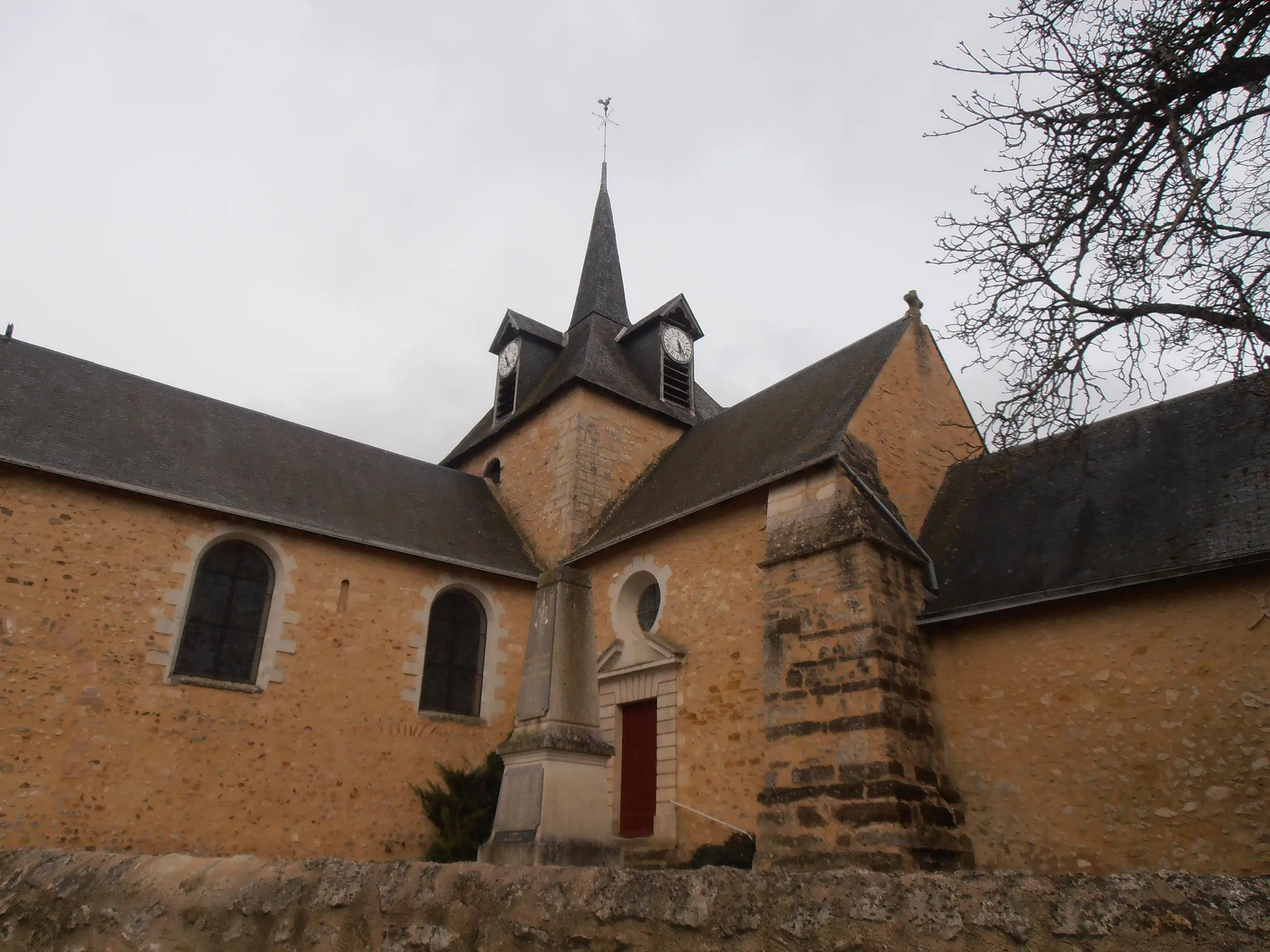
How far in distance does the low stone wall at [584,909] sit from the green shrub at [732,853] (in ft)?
17.5

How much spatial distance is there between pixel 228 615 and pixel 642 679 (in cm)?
509

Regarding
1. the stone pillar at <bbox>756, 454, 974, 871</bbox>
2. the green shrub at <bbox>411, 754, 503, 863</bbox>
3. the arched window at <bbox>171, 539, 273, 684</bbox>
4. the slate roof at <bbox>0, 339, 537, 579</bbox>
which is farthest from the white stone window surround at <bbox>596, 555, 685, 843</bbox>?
the arched window at <bbox>171, 539, 273, 684</bbox>

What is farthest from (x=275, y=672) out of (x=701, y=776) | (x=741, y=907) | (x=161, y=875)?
(x=741, y=907)

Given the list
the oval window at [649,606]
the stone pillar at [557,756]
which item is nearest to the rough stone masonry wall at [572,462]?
the oval window at [649,606]

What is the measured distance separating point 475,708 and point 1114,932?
1072 centimetres

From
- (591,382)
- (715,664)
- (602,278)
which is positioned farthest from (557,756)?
(602,278)

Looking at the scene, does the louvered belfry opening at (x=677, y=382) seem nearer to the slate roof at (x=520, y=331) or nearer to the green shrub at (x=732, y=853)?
the slate roof at (x=520, y=331)

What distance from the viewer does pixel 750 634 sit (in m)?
9.44

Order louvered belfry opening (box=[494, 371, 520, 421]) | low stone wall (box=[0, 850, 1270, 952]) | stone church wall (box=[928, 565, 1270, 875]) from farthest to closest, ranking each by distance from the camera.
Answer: louvered belfry opening (box=[494, 371, 520, 421]) → stone church wall (box=[928, 565, 1270, 875]) → low stone wall (box=[0, 850, 1270, 952])

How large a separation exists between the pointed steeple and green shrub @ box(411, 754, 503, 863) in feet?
32.9

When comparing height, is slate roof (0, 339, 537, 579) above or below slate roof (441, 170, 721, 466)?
below

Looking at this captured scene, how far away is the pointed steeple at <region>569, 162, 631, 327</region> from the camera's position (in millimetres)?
18359

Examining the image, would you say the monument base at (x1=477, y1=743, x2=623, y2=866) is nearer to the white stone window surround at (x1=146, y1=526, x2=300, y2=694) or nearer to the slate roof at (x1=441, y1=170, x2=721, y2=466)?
the white stone window surround at (x1=146, y1=526, x2=300, y2=694)

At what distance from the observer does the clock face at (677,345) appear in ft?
53.3
